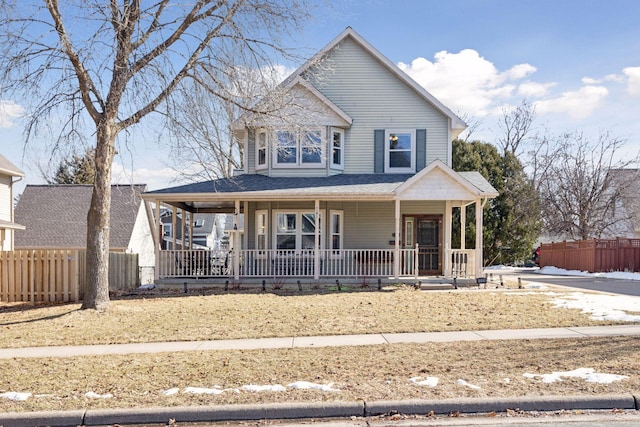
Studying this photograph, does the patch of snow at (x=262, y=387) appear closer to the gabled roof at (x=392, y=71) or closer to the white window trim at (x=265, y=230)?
the white window trim at (x=265, y=230)

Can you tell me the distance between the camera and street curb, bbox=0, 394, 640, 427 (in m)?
5.98

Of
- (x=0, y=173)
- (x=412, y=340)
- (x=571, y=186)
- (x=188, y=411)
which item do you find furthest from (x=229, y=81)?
(x=571, y=186)

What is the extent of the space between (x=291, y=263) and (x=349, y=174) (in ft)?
13.8

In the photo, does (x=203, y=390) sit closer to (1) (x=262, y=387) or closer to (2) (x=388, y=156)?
(1) (x=262, y=387)

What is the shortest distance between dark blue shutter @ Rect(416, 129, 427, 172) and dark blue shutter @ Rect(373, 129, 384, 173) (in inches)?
52.2

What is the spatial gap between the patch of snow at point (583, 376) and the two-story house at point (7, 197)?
25134 mm

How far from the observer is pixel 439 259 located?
69.3 ft

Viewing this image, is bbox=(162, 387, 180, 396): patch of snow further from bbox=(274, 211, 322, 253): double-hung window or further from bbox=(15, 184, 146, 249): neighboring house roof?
bbox=(15, 184, 146, 249): neighboring house roof

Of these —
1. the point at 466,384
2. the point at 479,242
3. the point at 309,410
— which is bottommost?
the point at 309,410

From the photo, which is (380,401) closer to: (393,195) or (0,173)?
(393,195)

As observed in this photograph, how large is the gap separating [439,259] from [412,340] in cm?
1180

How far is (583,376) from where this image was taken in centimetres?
707

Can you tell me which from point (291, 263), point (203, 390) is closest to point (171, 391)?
point (203, 390)

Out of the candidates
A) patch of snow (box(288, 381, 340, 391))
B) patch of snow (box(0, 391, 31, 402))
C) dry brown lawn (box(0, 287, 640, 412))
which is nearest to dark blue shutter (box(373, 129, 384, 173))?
dry brown lawn (box(0, 287, 640, 412))
